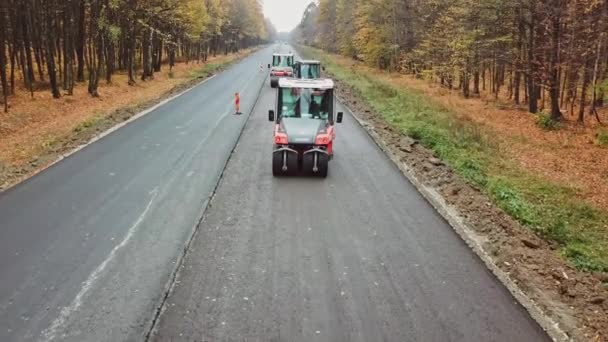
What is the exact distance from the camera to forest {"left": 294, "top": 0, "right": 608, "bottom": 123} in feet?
79.6

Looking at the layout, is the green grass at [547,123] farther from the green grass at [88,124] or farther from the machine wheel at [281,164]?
the green grass at [88,124]

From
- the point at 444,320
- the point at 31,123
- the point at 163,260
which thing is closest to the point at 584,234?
the point at 444,320

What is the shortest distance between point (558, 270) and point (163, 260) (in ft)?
23.8

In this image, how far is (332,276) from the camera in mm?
8633

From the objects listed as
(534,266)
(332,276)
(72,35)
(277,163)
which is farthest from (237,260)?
(72,35)

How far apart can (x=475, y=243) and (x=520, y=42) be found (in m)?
22.6

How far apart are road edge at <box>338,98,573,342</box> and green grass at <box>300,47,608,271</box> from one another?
1444mm

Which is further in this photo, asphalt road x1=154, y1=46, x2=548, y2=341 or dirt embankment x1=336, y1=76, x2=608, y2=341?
dirt embankment x1=336, y1=76, x2=608, y2=341

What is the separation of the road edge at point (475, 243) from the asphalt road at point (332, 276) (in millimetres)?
153

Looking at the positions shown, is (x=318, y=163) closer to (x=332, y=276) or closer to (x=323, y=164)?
(x=323, y=164)

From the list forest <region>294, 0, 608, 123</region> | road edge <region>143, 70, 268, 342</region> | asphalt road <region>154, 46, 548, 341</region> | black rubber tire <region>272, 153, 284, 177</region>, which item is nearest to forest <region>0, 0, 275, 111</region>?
black rubber tire <region>272, 153, 284, 177</region>

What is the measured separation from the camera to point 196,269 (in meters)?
8.83

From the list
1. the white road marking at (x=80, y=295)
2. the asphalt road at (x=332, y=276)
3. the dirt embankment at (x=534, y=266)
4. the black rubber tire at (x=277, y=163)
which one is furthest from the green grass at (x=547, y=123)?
the white road marking at (x=80, y=295)

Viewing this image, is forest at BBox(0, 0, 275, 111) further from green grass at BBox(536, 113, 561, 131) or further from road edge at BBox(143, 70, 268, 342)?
green grass at BBox(536, 113, 561, 131)
